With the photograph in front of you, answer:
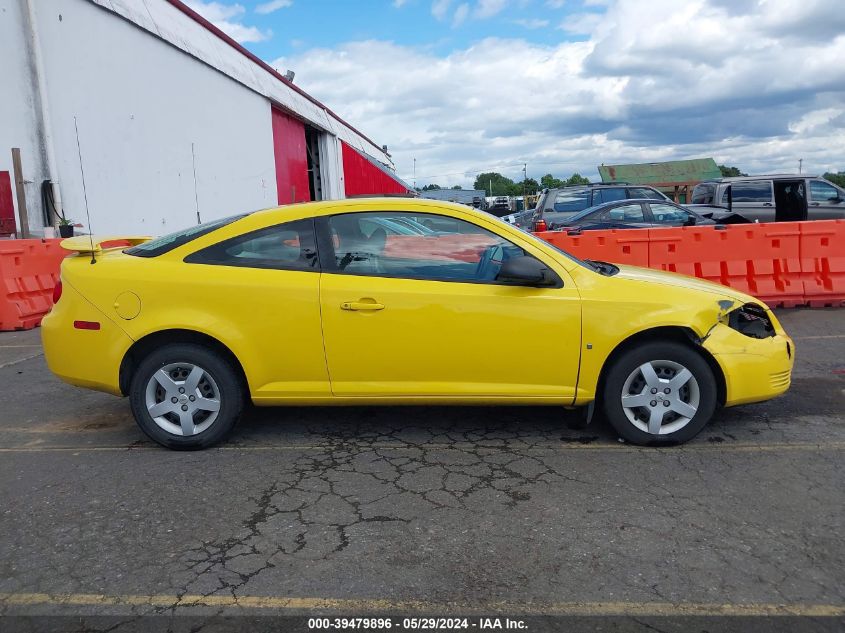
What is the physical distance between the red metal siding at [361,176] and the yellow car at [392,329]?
24.6 m

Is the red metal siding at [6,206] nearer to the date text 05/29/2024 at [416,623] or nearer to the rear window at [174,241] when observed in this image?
the rear window at [174,241]

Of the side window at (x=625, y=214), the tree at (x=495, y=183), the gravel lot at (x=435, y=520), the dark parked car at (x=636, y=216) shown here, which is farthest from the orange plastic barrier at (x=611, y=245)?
the tree at (x=495, y=183)

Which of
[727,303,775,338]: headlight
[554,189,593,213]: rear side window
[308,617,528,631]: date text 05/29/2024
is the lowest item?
[308,617,528,631]: date text 05/29/2024

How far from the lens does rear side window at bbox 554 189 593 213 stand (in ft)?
49.8

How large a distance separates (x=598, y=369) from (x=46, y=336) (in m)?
3.56

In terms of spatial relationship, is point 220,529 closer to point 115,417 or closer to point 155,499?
point 155,499

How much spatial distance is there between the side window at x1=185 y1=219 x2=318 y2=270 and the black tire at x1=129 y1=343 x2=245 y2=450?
1.91 feet

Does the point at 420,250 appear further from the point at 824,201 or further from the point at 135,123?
the point at 824,201

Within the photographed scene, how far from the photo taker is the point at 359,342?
423cm

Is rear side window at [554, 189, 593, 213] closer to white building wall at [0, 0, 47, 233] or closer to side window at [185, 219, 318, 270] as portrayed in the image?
white building wall at [0, 0, 47, 233]

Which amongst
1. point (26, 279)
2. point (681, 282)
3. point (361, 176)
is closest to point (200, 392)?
point (681, 282)

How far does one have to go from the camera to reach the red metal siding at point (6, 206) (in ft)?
36.9

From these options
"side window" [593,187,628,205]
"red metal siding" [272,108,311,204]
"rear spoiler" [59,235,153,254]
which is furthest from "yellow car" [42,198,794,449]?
"red metal siding" [272,108,311,204]

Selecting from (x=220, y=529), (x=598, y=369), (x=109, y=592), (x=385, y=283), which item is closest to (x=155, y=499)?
(x=220, y=529)
